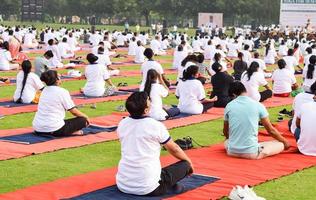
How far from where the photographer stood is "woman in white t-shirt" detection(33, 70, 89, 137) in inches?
365

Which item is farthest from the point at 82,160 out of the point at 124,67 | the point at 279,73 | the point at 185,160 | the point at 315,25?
the point at 315,25

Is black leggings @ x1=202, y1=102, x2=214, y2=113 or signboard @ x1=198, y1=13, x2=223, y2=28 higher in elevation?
signboard @ x1=198, y1=13, x2=223, y2=28

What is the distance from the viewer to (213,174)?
7.48 meters

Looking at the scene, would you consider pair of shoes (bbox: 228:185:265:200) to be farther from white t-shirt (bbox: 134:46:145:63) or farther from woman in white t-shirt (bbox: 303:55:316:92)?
white t-shirt (bbox: 134:46:145:63)

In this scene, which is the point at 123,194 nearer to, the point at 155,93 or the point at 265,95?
the point at 155,93

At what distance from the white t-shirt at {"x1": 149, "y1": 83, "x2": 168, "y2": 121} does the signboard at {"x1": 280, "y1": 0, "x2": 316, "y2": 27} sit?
45375 millimetres

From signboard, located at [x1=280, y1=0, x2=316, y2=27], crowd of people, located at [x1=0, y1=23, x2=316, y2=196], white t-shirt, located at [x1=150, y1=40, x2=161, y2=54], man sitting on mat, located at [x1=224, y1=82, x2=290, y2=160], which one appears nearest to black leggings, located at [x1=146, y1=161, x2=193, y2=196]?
crowd of people, located at [x1=0, y1=23, x2=316, y2=196]

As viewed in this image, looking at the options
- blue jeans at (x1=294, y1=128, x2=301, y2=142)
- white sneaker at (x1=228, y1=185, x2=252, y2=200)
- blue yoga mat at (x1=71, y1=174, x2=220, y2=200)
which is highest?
blue jeans at (x1=294, y1=128, x2=301, y2=142)

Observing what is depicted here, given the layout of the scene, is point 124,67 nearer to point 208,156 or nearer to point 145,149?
point 208,156

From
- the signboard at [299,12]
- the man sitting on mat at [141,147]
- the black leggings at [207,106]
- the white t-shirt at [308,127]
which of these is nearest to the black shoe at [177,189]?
the man sitting on mat at [141,147]

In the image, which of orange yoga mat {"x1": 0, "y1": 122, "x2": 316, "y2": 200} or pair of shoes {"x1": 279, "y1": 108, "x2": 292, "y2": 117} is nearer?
orange yoga mat {"x1": 0, "y1": 122, "x2": 316, "y2": 200}

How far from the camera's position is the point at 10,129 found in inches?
408

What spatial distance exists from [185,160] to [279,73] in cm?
907

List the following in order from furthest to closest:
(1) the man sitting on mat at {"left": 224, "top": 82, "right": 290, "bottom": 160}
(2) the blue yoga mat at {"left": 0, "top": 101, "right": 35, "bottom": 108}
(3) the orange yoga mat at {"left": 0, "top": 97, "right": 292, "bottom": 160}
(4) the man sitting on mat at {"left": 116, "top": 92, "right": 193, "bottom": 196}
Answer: (2) the blue yoga mat at {"left": 0, "top": 101, "right": 35, "bottom": 108} < (3) the orange yoga mat at {"left": 0, "top": 97, "right": 292, "bottom": 160} < (1) the man sitting on mat at {"left": 224, "top": 82, "right": 290, "bottom": 160} < (4) the man sitting on mat at {"left": 116, "top": 92, "right": 193, "bottom": 196}
